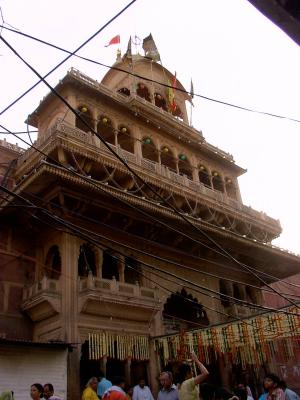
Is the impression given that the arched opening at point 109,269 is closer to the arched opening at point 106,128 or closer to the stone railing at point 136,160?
the stone railing at point 136,160

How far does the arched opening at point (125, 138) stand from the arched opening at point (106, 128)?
35cm

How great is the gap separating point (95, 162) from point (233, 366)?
9.85m

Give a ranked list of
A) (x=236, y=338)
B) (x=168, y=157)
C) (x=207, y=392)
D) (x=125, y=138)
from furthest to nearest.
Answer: (x=168, y=157) < (x=125, y=138) < (x=236, y=338) < (x=207, y=392)

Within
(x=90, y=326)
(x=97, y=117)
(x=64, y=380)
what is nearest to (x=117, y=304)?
(x=90, y=326)

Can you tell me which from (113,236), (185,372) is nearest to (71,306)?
(113,236)

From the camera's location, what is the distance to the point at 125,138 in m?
18.0

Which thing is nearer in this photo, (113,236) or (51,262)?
(51,262)

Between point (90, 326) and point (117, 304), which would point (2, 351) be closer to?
point (90, 326)

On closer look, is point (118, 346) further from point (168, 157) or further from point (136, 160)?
point (168, 157)

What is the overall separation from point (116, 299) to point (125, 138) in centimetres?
795

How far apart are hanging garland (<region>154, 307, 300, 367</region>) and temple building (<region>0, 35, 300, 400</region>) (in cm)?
→ 84

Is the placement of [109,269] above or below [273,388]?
above

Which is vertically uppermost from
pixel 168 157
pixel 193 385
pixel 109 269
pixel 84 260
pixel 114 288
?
pixel 168 157

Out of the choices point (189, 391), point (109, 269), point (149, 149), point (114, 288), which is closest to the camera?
point (189, 391)
